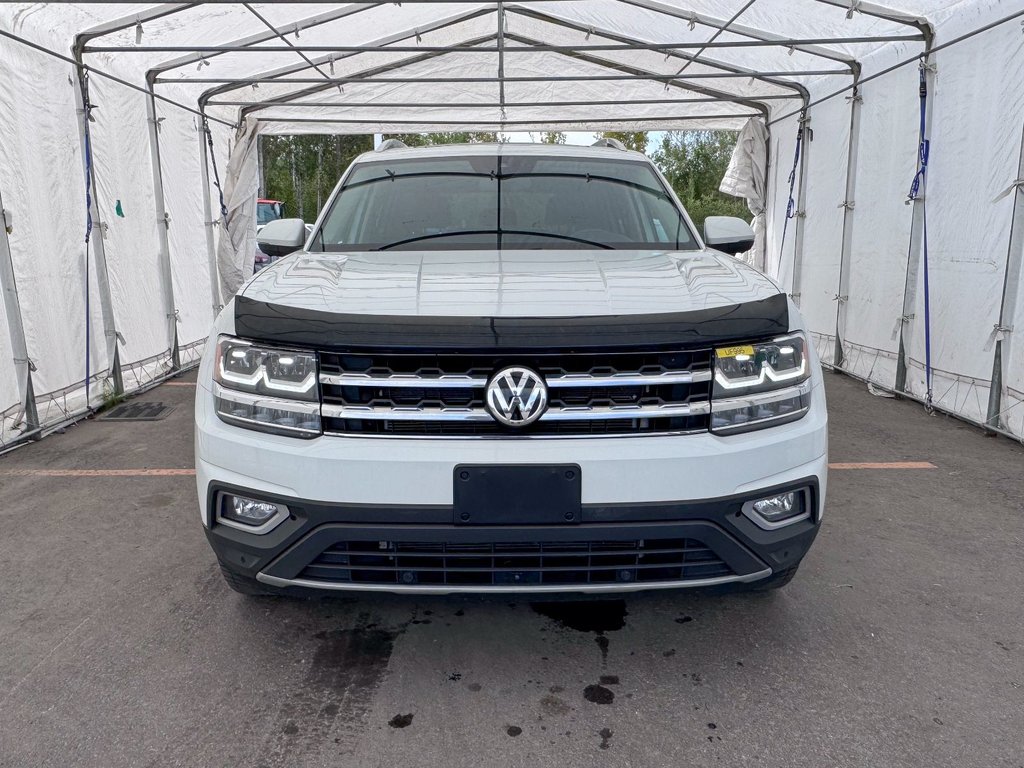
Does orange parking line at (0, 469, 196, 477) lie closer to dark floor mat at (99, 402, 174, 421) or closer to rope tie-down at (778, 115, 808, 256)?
dark floor mat at (99, 402, 174, 421)

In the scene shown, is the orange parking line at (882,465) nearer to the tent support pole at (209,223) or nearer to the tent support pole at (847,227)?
the tent support pole at (847,227)

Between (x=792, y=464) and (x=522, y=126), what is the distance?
31.1ft

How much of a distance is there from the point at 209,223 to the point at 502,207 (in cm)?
689

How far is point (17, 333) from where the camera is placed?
16.6ft

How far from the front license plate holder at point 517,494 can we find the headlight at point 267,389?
0.46m

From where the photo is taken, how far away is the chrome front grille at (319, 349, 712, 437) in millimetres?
2035

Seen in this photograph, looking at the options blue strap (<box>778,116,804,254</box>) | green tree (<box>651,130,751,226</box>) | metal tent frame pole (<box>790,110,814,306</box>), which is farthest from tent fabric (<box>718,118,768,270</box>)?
green tree (<box>651,130,751,226</box>)

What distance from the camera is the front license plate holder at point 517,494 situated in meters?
1.97

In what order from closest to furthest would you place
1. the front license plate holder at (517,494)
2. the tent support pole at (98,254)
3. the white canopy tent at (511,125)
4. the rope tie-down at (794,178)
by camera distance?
the front license plate holder at (517,494) → the white canopy tent at (511,125) → the tent support pole at (98,254) → the rope tie-down at (794,178)

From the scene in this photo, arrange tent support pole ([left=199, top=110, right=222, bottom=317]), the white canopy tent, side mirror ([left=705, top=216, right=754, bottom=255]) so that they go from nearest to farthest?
side mirror ([left=705, top=216, right=754, bottom=255]) < the white canopy tent < tent support pole ([left=199, top=110, right=222, bottom=317])

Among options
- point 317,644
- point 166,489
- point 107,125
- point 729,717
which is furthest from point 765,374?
point 107,125

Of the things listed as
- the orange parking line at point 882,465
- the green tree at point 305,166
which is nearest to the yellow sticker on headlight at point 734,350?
the orange parking line at point 882,465

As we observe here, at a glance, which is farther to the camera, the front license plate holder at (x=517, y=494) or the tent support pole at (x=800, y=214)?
the tent support pole at (x=800, y=214)

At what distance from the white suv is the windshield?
37.8 inches
